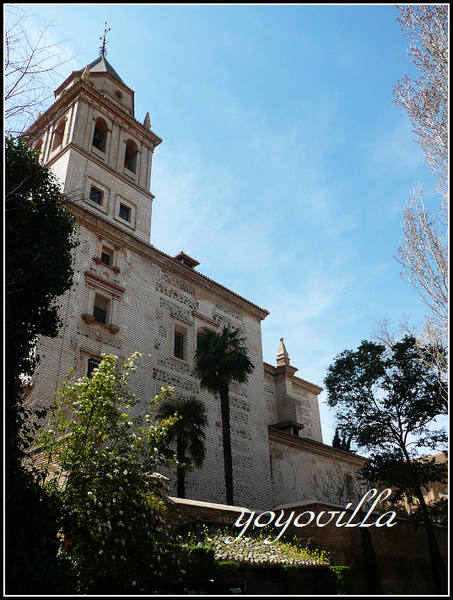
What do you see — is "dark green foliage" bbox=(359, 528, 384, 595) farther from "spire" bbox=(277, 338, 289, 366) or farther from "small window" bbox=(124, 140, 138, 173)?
"small window" bbox=(124, 140, 138, 173)

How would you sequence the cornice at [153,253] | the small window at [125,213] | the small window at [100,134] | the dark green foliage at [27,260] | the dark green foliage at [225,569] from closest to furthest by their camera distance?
the dark green foliage at [27,260] < the dark green foliage at [225,569] < the cornice at [153,253] < the small window at [125,213] < the small window at [100,134]

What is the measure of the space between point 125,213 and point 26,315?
15.4 meters

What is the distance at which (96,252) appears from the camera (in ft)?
62.5

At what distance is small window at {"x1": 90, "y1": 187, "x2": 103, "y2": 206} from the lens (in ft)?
70.4

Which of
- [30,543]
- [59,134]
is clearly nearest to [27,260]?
[30,543]

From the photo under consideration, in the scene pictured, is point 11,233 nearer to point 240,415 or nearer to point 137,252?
point 137,252

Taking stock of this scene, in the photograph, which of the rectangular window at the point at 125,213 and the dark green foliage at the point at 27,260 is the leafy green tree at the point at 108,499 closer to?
the dark green foliage at the point at 27,260

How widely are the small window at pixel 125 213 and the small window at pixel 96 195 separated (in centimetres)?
116

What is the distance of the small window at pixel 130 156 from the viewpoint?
2520cm

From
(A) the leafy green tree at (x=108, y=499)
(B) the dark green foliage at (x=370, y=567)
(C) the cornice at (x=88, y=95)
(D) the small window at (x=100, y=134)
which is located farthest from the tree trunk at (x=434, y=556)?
(C) the cornice at (x=88, y=95)

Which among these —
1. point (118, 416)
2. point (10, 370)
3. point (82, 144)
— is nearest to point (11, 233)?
point (10, 370)

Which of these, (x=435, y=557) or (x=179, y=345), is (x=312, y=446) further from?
(x=179, y=345)

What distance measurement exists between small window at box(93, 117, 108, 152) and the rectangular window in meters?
3.18

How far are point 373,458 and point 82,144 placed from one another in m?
19.2
